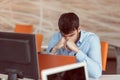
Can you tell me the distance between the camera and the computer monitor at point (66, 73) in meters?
1.56

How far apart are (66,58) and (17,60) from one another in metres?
0.39

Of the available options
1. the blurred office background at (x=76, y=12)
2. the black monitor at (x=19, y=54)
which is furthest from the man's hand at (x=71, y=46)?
the blurred office background at (x=76, y=12)

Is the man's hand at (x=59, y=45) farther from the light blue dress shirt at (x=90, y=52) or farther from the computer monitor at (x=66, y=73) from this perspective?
the computer monitor at (x=66, y=73)

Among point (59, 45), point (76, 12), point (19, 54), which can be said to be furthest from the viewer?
point (76, 12)

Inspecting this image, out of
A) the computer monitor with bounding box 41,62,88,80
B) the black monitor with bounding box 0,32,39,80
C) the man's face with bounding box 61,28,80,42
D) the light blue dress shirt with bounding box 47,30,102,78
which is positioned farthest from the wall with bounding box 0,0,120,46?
the computer monitor with bounding box 41,62,88,80

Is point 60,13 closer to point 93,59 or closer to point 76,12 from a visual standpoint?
point 76,12

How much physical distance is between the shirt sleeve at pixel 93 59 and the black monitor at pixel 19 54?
63 cm

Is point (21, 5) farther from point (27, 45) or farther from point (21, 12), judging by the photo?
point (27, 45)

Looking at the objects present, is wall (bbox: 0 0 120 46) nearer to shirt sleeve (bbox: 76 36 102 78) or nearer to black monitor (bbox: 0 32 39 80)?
shirt sleeve (bbox: 76 36 102 78)

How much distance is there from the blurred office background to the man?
3.15 metres

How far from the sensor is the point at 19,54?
1870 mm

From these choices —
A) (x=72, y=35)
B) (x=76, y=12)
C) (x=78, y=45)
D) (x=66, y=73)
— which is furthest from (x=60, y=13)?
(x=66, y=73)

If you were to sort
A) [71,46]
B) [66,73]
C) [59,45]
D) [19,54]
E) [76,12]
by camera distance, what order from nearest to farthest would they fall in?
[66,73], [19,54], [71,46], [59,45], [76,12]

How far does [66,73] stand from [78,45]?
1049 millimetres
